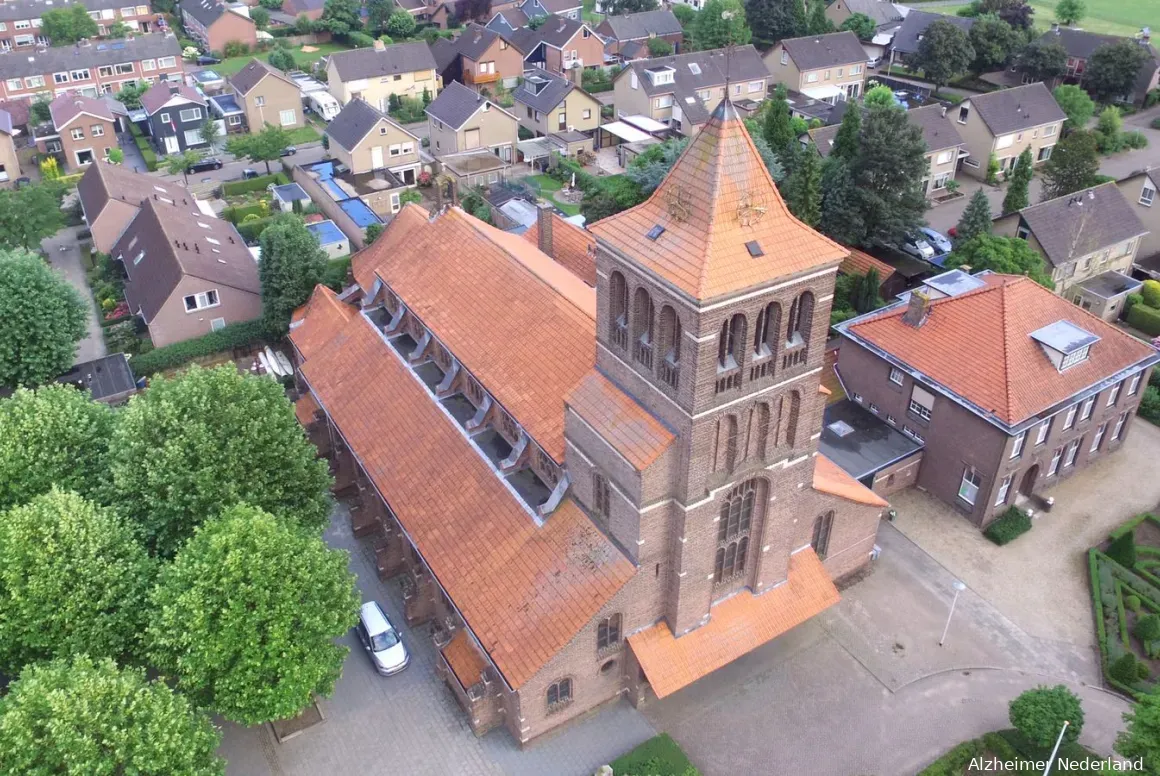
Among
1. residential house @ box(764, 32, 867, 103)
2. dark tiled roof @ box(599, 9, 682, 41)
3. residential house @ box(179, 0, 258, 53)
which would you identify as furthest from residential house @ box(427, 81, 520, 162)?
residential house @ box(179, 0, 258, 53)

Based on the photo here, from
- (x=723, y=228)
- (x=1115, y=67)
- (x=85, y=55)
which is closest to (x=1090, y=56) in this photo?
(x=1115, y=67)

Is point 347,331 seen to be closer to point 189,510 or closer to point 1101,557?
point 189,510

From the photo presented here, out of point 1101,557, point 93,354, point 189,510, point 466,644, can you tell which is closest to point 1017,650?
point 1101,557

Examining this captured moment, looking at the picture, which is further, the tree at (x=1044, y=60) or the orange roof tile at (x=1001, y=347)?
the tree at (x=1044, y=60)

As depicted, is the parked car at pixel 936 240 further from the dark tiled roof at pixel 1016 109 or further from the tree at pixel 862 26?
the tree at pixel 862 26

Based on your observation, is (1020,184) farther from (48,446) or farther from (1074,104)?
(48,446)

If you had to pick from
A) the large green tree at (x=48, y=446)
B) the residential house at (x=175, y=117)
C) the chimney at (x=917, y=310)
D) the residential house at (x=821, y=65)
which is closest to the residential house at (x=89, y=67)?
the residential house at (x=175, y=117)
